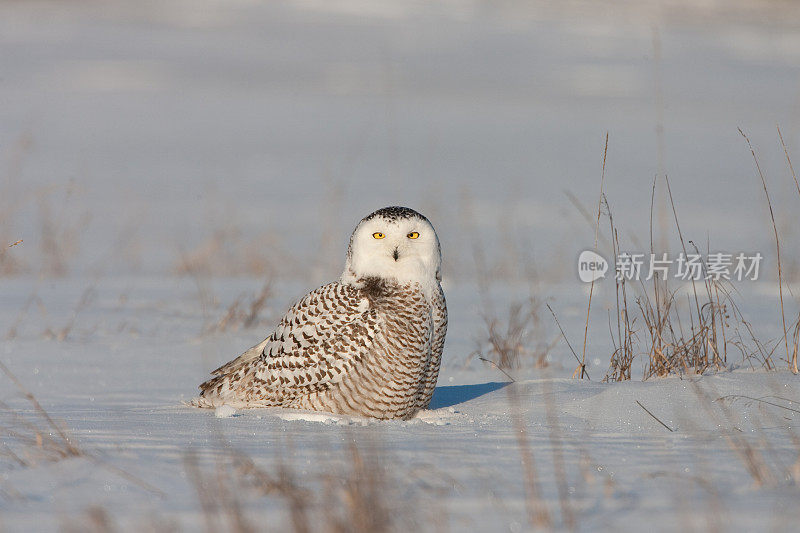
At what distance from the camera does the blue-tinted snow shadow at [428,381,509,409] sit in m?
4.23

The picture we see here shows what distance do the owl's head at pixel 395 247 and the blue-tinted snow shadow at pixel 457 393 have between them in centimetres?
63

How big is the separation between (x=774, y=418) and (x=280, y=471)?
78.3 inches

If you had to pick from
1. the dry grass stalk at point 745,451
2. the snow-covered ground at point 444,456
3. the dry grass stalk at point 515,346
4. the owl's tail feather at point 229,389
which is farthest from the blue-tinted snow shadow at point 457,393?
the dry grass stalk at point 745,451

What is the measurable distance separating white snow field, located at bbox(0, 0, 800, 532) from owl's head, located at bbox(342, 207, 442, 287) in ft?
1.86

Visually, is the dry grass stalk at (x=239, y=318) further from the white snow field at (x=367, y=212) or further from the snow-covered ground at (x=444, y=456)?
the snow-covered ground at (x=444, y=456)

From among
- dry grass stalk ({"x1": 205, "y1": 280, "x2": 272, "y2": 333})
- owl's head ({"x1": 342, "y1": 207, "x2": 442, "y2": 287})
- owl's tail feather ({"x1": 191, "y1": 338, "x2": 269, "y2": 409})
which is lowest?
owl's tail feather ({"x1": 191, "y1": 338, "x2": 269, "y2": 409})

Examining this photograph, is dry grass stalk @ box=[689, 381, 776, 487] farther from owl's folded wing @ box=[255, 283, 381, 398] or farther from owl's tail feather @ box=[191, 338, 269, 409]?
owl's tail feather @ box=[191, 338, 269, 409]

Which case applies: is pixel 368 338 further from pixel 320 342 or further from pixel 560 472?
pixel 560 472

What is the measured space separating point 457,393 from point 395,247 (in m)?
0.92

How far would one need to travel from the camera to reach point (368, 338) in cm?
373

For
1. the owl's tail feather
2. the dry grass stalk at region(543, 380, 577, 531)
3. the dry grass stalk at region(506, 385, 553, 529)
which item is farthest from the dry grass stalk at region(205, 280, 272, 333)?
the dry grass stalk at region(506, 385, 553, 529)

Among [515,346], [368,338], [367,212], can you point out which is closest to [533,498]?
[368,338]

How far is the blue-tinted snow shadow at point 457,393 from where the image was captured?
13.9 ft

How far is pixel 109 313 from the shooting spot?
664 centimetres
